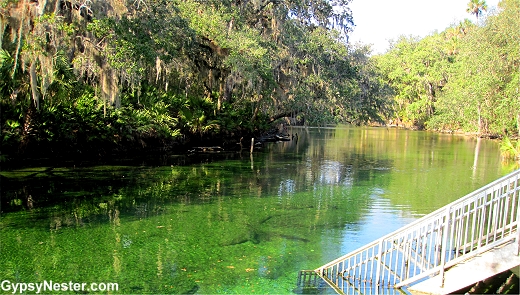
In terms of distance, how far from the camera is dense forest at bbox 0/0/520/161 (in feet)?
40.8

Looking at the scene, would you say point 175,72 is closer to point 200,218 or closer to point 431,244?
point 200,218

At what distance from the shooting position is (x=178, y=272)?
6355 mm

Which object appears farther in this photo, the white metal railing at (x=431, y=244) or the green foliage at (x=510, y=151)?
the green foliage at (x=510, y=151)

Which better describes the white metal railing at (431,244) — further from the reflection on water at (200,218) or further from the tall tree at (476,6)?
the tall tree at (476,6)

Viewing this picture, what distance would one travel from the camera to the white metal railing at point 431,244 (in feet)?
17.5

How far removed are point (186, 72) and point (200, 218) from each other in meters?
13.1

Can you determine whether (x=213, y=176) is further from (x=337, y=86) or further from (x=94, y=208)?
(x=337, y=86)

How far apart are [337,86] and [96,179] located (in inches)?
592

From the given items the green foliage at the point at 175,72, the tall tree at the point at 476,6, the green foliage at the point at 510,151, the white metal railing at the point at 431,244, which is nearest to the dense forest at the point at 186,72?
the green foliage at the point at 175,72

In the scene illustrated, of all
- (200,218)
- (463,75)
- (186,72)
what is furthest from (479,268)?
(463,75)

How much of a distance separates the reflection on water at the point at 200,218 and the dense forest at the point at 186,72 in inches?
93.8

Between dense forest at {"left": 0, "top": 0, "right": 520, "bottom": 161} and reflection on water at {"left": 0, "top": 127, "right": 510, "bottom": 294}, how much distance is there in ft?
7.81

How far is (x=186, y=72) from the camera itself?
840 inches

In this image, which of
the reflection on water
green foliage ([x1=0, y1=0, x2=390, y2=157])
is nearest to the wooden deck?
the reflection on water
